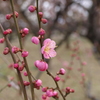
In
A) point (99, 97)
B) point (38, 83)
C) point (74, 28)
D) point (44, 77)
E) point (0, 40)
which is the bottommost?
point (99, 97)

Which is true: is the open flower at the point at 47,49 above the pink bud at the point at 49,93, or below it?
above

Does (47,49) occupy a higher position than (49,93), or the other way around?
(47,49)

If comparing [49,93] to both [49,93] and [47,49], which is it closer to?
[49,93]

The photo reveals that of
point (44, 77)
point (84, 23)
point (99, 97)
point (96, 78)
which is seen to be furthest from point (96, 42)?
point (44, 77)

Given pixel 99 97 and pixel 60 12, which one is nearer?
pixel 99 97

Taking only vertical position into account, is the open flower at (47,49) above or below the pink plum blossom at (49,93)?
above

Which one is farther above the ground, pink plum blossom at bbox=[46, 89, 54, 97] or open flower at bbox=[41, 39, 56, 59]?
open flower at bbox=[41, 39, 56, 59]

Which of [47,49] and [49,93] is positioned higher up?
[47,49]

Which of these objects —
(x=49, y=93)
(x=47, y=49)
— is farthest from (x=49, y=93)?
(x=47, y=49)

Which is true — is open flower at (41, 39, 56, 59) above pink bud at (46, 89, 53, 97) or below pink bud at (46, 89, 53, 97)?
above

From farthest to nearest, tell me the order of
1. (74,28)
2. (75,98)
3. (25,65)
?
(74,28), (75,98), (25,65)

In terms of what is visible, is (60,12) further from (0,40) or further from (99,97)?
(0,40)
